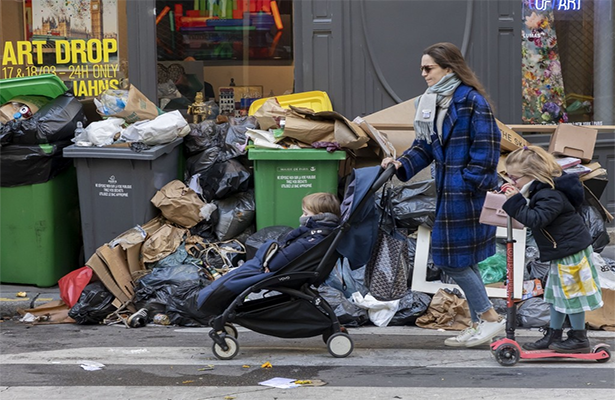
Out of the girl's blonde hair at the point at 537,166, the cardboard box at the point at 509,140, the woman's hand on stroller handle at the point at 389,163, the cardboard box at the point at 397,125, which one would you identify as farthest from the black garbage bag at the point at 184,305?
the cardboard box at the point at 509,140

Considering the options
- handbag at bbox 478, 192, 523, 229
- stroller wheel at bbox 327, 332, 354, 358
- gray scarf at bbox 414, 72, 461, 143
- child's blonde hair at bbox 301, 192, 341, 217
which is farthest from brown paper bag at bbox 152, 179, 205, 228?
handbag at bbox 478, 192, 523, 229

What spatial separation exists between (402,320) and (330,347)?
49.8 inches

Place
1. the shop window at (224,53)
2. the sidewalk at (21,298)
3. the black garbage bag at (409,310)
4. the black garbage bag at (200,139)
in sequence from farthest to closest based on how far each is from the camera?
the shop window at (224,53) < the black garbage bag at (200,139) < the sidewalk at (21,298) < the black garbage bag at (409,310)

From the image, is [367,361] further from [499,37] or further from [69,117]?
[499,37]

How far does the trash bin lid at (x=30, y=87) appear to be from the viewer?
763 cm

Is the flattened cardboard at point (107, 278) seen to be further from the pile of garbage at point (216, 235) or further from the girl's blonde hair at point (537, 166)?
the girl's blonde hair at point (537, 166)

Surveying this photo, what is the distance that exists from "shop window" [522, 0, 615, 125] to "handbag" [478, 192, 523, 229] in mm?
4092

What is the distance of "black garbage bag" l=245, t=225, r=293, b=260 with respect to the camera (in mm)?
7094

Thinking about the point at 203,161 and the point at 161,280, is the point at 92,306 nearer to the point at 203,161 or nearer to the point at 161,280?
the point at 161,280

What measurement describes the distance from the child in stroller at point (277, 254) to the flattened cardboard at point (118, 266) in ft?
5.29

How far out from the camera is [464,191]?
541cm

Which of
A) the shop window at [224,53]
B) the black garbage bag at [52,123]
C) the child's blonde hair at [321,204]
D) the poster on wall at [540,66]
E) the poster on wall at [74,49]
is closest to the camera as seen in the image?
the child's blonde hair at [321,204]

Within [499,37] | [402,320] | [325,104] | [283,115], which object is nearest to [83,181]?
[283,115]

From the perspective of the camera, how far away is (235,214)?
749 cm
